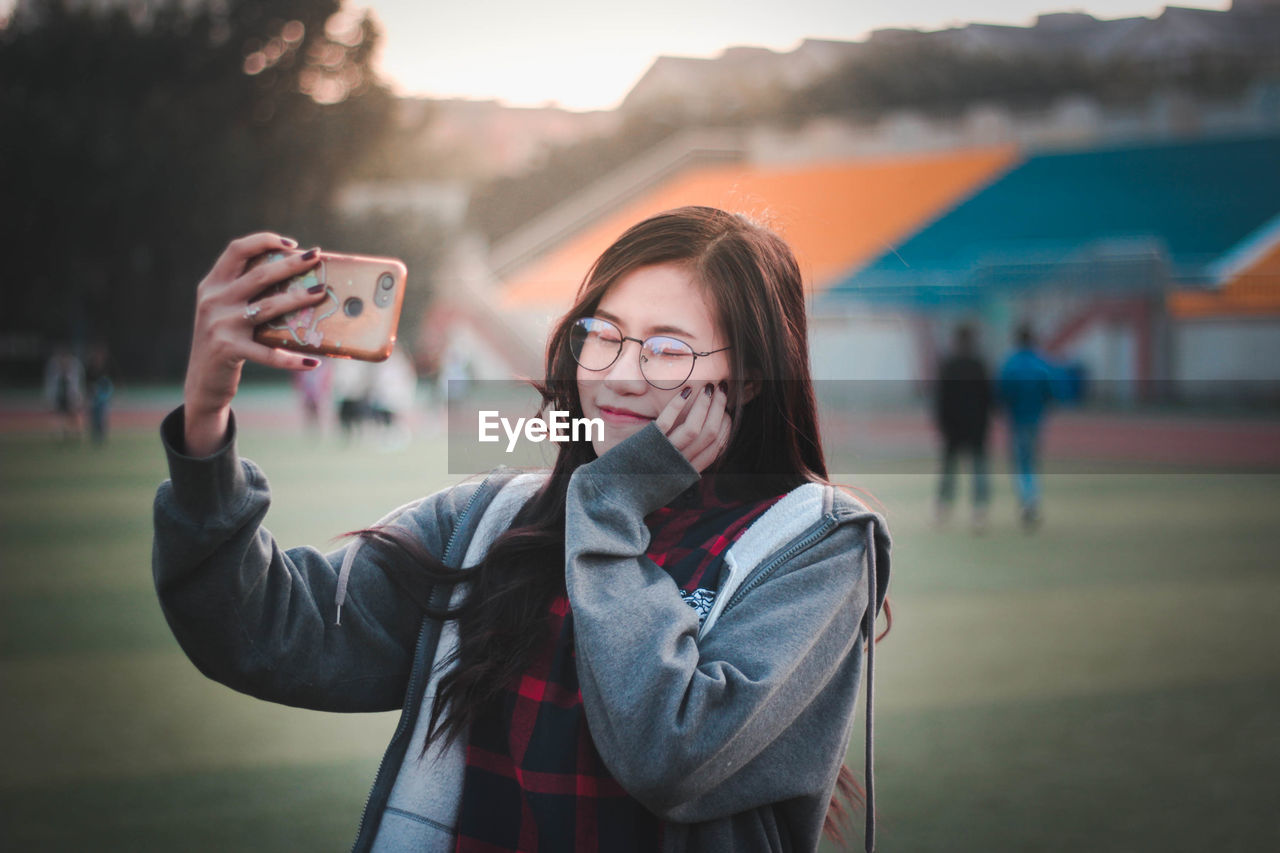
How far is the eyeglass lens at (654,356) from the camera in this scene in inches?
54.4

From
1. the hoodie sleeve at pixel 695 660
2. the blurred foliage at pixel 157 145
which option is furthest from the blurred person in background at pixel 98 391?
the hoodie sleeve at pixel 695 660

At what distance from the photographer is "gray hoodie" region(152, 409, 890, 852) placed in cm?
121

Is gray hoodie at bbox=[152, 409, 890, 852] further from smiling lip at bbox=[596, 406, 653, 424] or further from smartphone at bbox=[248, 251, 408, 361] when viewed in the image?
smartphone at bbox=[248, 251, 408, 361]

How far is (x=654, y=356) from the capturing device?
1384 millimetres

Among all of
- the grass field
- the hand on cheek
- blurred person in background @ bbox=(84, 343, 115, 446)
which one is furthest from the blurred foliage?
the hand on cheek

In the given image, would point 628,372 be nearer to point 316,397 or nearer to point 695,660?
point 695,660

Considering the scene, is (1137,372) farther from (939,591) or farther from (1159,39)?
(939,591)

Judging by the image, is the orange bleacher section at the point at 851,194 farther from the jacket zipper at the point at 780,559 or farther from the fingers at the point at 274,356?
the fingers at the point at 274,356

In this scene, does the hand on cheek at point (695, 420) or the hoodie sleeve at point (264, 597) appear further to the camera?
the hand on cheek at point (695, 420)

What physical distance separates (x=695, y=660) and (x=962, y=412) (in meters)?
8.24

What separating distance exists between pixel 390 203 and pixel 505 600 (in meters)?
29.9

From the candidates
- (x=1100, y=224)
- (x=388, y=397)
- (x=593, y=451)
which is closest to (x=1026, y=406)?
(x=593, y=451)

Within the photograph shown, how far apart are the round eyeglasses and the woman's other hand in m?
0.35

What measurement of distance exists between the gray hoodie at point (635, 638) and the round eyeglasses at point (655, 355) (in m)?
0.07
